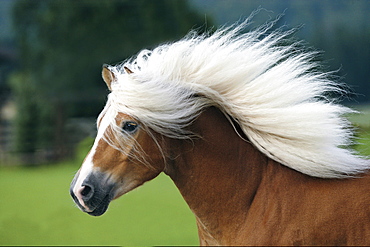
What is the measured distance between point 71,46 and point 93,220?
1225cm

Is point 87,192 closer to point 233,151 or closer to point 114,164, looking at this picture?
point 114,164

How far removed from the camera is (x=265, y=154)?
6.72 feet

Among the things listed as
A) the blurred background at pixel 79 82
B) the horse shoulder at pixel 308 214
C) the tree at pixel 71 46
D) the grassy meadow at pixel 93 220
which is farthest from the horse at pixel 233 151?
the tree at pixel 71 46

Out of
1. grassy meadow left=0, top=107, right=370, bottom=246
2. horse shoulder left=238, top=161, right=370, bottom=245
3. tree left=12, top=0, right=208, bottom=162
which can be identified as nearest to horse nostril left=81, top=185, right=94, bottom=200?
horse shoulder left=238, top=161, right=370, bottom=245

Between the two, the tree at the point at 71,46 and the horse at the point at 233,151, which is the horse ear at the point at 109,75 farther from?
the tree at the point at 71,46

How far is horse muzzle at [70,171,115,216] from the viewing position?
6.21ft

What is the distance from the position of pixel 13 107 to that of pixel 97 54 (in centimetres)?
338

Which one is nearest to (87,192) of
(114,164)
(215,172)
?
(114,164)

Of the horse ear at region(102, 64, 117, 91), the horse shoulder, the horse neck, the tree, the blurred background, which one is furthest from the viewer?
the tree

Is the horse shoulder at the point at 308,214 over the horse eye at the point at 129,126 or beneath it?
over

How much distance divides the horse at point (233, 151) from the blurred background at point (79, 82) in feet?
12.5

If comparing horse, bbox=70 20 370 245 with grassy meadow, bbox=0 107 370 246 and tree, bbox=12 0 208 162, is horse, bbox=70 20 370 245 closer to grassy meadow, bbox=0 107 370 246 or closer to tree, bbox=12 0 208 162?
grassy meadow, bbox=0 107 370 246

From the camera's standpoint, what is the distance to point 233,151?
2.03 meters

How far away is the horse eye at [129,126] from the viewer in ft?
6.39
